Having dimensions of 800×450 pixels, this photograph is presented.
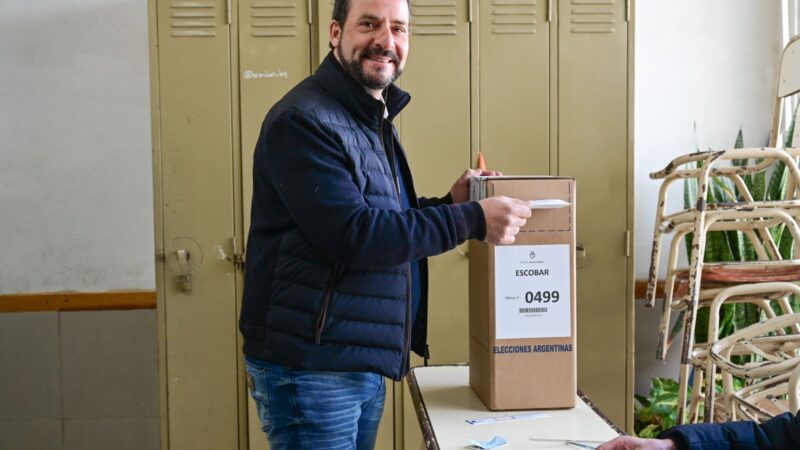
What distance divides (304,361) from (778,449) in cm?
86

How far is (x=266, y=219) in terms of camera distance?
1.71 metres

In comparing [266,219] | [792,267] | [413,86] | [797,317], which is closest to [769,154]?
[792,267]

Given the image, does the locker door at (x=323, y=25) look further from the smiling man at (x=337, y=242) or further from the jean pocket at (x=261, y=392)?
the jean pocket at (x=261, y=392)

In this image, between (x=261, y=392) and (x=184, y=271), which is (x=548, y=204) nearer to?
(x=261, y=392)

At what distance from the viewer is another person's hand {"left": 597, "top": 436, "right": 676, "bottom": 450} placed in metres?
1.24

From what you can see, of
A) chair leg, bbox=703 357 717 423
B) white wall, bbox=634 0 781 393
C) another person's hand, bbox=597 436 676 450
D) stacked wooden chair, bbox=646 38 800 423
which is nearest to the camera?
another person's hand, bbox=597 436 676 450

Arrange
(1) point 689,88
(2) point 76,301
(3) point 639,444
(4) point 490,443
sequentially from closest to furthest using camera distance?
1. (3) point 639,444
2. (4) point 490,443
3. (2) point 76,301
4. (1) point 689,88

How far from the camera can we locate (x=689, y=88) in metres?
3.83

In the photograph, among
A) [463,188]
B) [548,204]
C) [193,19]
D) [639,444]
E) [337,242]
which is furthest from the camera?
[193,19]

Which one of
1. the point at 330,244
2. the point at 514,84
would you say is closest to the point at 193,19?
the point at 514,84

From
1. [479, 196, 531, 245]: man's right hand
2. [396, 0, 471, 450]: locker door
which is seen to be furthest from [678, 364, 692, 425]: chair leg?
[479, 196, 531, 245]: man's right hand

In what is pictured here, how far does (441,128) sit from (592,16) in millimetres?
705

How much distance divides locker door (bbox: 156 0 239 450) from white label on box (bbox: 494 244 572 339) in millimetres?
1564

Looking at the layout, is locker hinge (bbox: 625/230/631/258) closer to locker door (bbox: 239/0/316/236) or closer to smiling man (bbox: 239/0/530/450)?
locker door (bbox: 239/0/316/236)
